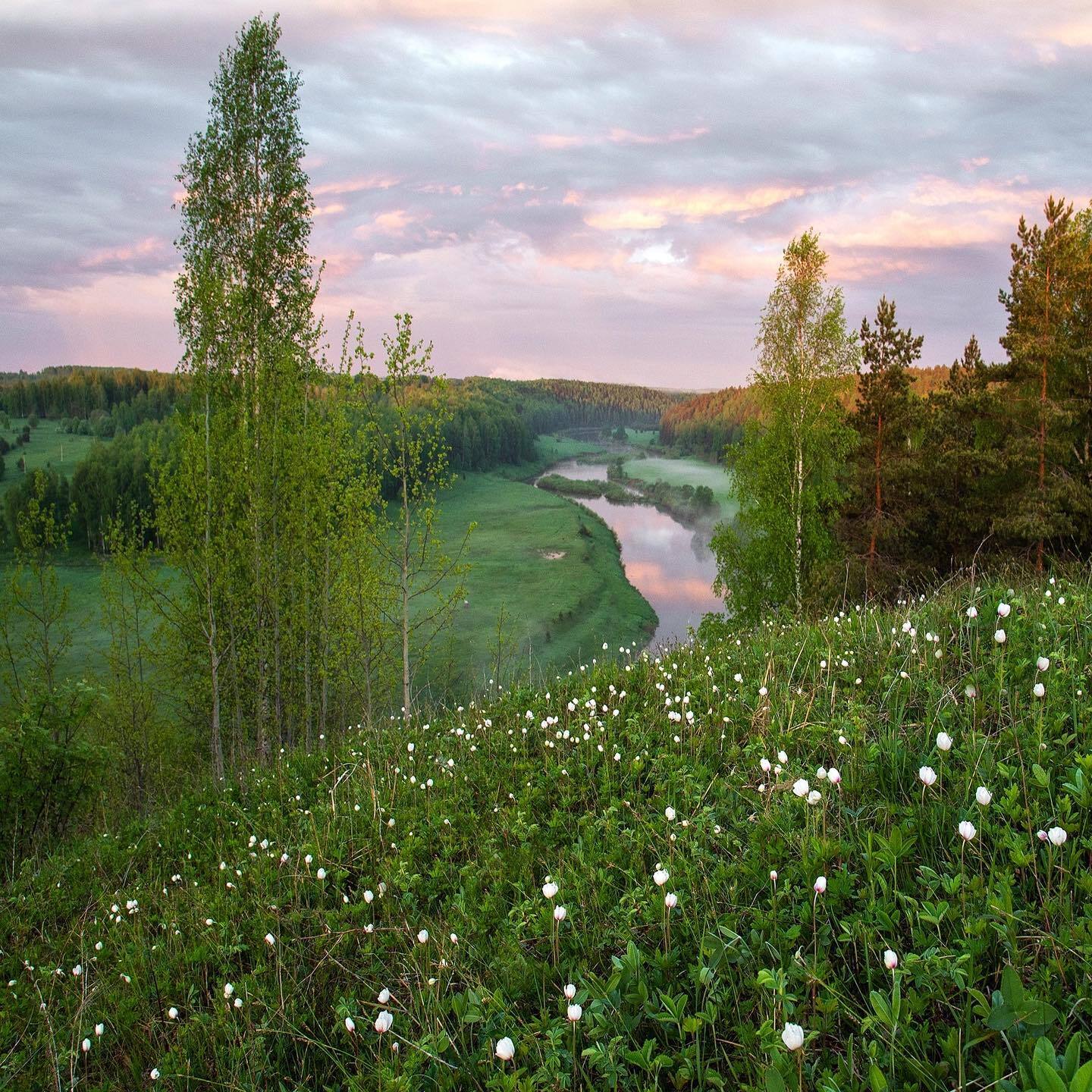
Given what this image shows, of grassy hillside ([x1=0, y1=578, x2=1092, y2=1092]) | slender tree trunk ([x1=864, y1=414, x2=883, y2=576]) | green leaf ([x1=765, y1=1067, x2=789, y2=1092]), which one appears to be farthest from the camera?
slender tree trunk ([x1=864, y1=414, x2=883, y2=576])

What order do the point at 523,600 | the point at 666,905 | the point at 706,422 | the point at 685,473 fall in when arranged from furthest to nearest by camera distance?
the point at 706,422 → the point at 685,473 → the point at 523,600 → the point at 666,905

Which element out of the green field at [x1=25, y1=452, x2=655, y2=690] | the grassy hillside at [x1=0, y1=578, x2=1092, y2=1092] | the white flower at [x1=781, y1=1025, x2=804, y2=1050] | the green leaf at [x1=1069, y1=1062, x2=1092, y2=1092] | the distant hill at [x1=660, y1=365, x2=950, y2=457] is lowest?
the green field at [x1=25, y1=452, x2=655, y2=690]

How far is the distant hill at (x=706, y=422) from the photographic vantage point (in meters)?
130

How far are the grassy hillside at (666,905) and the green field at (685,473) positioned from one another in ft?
290

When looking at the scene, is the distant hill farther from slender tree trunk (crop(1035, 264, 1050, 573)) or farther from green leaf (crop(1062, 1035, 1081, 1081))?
green leaf (crop(1062, 1035, 1081, 1081))

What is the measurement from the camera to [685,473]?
13150 centimetres

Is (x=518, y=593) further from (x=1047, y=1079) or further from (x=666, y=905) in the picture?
(x=1047, y=1079)

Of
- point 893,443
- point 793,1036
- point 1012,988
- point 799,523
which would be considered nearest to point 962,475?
point 893,443

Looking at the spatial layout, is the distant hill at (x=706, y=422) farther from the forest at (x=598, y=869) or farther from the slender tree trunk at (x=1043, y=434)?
the forest at (x=598, y=869)

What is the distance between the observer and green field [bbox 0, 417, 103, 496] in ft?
243

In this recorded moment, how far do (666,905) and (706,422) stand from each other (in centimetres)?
15397

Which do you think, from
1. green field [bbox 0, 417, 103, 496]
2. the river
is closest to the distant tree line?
the river

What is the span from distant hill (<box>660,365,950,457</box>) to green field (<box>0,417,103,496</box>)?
9261 cm

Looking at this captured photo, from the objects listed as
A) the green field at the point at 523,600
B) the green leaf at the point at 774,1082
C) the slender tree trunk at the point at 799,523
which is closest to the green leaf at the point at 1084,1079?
the green leaf at the point at 774,1082
